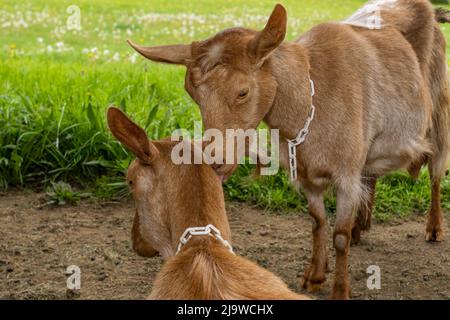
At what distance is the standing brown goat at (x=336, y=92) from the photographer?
13.7ft

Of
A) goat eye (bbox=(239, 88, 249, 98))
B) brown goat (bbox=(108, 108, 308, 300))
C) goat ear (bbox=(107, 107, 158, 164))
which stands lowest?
brown goat (bbox=(108, 108, 308, 300))

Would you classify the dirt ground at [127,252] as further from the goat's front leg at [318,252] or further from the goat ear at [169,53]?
the goat ear at [169,53]

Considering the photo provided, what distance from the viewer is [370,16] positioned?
5.59 m

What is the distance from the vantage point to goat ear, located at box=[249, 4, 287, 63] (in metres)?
4.13

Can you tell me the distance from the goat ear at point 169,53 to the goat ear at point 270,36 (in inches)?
14.4

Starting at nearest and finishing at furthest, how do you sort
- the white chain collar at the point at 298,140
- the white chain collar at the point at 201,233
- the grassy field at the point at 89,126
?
the white chain collar at the point at 201,233 → the white chain collar at the point at 298,140 → the grassy field at the point at 89,126

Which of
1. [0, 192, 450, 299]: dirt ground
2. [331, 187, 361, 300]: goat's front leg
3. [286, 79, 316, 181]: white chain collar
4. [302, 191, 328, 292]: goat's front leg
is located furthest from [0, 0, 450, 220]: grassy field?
[286, 79, 316, 181]: white chain collar

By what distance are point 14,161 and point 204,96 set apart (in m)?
3.29

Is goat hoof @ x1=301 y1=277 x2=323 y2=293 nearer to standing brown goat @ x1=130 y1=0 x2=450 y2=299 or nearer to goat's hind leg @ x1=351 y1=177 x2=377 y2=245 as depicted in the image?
standing brown goat @ x1=130 y1=0 x2=450 y2=299

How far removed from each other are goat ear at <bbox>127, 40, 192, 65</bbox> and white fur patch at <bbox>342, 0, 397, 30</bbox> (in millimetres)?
1618

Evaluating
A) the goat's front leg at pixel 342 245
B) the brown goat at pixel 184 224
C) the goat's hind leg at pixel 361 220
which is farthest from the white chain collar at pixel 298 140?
A: the goat's hind leg at pixel 361 220

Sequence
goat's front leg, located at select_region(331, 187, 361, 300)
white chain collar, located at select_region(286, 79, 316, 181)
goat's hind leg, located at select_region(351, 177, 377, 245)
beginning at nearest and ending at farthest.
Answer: white chain collar, located at select_region(286, 79, 316, 181)
goat's front leg, located at select_region(331, 187, 361, 300)
goat's hind leg, located at select_region(351, 177, 377, 245)
